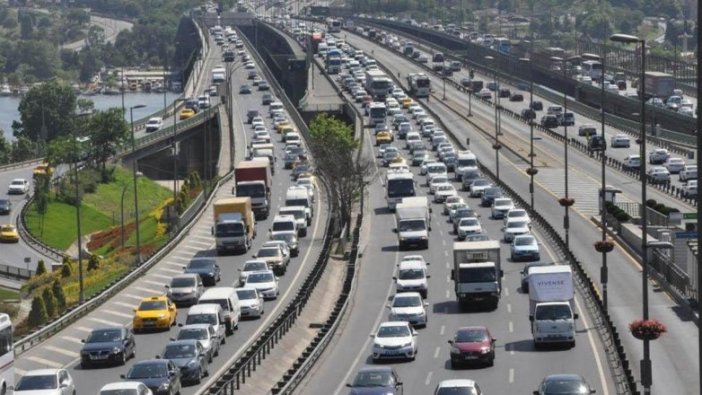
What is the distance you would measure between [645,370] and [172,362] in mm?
12781

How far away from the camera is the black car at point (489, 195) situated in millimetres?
99375

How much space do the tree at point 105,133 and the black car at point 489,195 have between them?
56721 millimetres

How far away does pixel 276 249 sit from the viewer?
259ft

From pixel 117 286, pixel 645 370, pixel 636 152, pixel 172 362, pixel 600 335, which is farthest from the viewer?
pixel 636 152

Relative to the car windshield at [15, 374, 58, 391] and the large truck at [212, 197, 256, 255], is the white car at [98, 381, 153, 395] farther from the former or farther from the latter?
the large truck at [212, 197, 256, 255]

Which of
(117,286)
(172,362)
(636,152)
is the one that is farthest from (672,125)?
Result: (172,362)

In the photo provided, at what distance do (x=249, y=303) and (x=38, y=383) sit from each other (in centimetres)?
2011

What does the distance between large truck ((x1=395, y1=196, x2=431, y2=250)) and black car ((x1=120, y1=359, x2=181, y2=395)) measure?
36.9 m

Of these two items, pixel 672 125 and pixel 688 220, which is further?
pixel 672 125

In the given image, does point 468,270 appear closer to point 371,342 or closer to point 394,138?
point 371,342

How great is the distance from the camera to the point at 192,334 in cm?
5494

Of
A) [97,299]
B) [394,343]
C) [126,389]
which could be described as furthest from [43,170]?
[126,389]

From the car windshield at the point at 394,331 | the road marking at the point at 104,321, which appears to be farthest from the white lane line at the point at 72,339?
the car windshield at the point at 394,331

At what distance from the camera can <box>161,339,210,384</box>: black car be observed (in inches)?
2003
